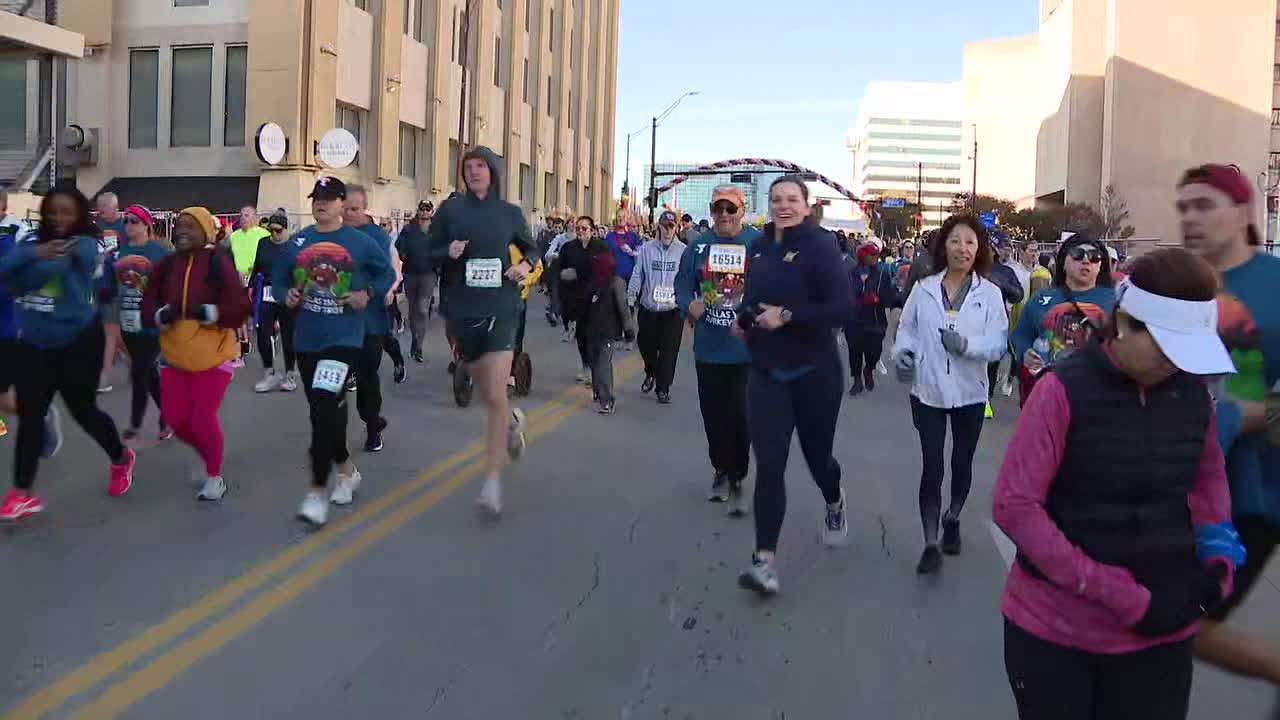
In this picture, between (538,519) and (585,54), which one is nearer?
(538,519)

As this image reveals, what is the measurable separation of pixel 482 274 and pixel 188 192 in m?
26.0

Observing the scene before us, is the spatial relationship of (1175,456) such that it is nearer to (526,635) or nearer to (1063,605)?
(1063,605)

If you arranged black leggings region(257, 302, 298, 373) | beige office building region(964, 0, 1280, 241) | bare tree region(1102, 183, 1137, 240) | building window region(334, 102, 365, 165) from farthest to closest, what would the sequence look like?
beige office building region(964, 0, 1280, 241), bare tree region(1102, 183, 1137, 240), building window region(334, 102, 365, 165), black leggings region(257, 302, 298, 373)

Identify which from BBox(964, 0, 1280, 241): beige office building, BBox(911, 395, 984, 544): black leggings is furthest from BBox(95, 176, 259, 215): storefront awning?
BBox(964, 0, 1280, 241): beige office building

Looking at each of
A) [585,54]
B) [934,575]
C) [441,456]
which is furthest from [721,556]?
[585,54]

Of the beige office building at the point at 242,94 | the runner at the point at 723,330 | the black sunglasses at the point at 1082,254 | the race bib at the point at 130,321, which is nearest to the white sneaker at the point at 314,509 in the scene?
the runner at the point at 723,330

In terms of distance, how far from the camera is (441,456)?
9344mm

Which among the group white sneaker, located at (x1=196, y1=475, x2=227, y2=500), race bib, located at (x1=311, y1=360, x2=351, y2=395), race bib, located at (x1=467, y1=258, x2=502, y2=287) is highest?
race bib, located at (x1=467, y1=258, x2=502, y2=287)

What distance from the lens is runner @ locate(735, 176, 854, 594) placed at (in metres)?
5.84

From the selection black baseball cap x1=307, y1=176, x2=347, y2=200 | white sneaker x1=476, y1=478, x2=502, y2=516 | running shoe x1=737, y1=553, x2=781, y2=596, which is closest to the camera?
running shoe x1=737, y1=553, x2=781, y2=596

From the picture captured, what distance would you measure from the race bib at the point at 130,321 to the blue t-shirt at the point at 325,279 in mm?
2457

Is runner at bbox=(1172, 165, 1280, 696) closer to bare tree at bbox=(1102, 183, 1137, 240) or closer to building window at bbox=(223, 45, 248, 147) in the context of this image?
building window at bbox=(223, 45, 248, 147)

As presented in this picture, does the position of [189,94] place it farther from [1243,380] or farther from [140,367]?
[1243,380]

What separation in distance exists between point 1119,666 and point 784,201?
346cm
